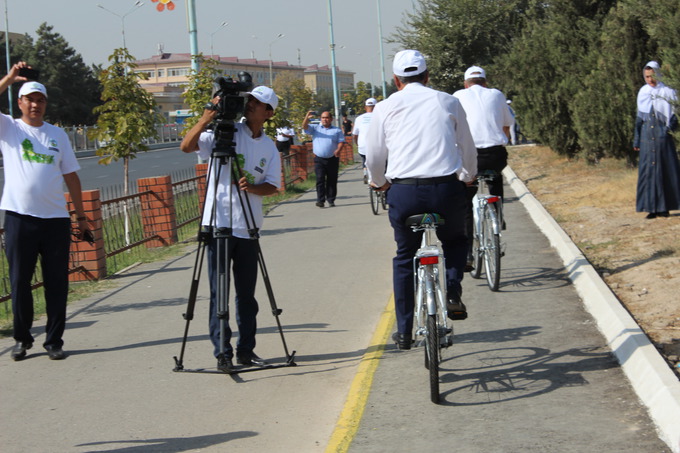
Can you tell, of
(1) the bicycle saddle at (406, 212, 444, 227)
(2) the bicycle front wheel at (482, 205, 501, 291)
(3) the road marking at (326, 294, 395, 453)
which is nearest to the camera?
(3) the road marking at (326, 294, 395, 453)

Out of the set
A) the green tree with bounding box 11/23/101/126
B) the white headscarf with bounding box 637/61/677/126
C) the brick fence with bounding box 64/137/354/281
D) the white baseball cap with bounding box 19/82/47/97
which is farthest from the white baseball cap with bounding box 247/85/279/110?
the green tree with bounding box 11/23/101/126

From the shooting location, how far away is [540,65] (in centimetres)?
2391

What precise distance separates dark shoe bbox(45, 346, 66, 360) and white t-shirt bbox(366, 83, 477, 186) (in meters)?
3.05

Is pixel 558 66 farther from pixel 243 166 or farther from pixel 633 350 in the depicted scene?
pixel 633 350

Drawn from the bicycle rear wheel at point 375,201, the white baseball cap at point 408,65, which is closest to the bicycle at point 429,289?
the white baseball cap at point 408,65

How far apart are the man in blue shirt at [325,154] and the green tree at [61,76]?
76403 millimetres

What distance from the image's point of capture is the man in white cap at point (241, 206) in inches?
256

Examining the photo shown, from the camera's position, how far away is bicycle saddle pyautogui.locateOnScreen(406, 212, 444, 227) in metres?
5.78

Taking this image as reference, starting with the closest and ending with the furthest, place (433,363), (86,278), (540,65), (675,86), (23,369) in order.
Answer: (433,363)
(23,369)
(675,86)
(86,278)
(540,65)

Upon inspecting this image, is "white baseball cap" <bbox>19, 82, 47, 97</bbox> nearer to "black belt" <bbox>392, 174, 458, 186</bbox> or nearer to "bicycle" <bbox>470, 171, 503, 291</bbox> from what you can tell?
"black belt" <bbox>392, 174, 458, 186</bbox>

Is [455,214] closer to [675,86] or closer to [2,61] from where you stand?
[675,86]

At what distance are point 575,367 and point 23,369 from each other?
13.1 feet

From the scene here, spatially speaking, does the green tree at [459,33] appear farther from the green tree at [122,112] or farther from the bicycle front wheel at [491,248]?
the bicycle front wheel at [491,248]

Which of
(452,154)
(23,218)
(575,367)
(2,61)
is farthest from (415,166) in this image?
(2,61)
